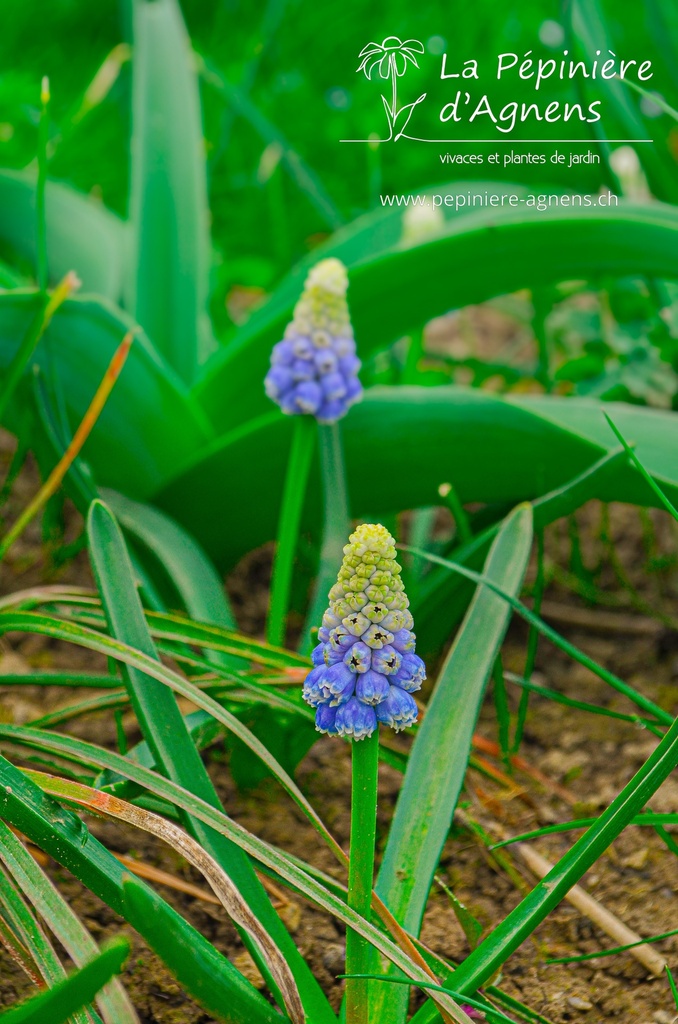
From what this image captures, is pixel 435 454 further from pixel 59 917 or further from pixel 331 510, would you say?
pixel 59 917

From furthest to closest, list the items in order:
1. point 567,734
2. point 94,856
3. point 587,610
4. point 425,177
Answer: point 425,177 → point 587,610 → point 567,734 → point 94,856

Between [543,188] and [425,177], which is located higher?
[425,177]

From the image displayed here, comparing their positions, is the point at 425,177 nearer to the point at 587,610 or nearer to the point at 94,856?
the point at 587,610

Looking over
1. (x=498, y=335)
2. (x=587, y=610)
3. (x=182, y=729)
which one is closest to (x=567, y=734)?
(x=587, y=610)

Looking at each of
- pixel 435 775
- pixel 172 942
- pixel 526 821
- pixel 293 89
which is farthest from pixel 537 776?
pixel 293 89

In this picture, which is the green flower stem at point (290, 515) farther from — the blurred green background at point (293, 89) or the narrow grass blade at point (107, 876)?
the blurred green background at point (293, 89)

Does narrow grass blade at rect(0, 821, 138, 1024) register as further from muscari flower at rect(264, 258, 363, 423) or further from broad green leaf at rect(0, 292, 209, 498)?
broad green leaf at rect(0, 292, 209, 498)

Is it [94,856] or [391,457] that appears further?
[391,457]
